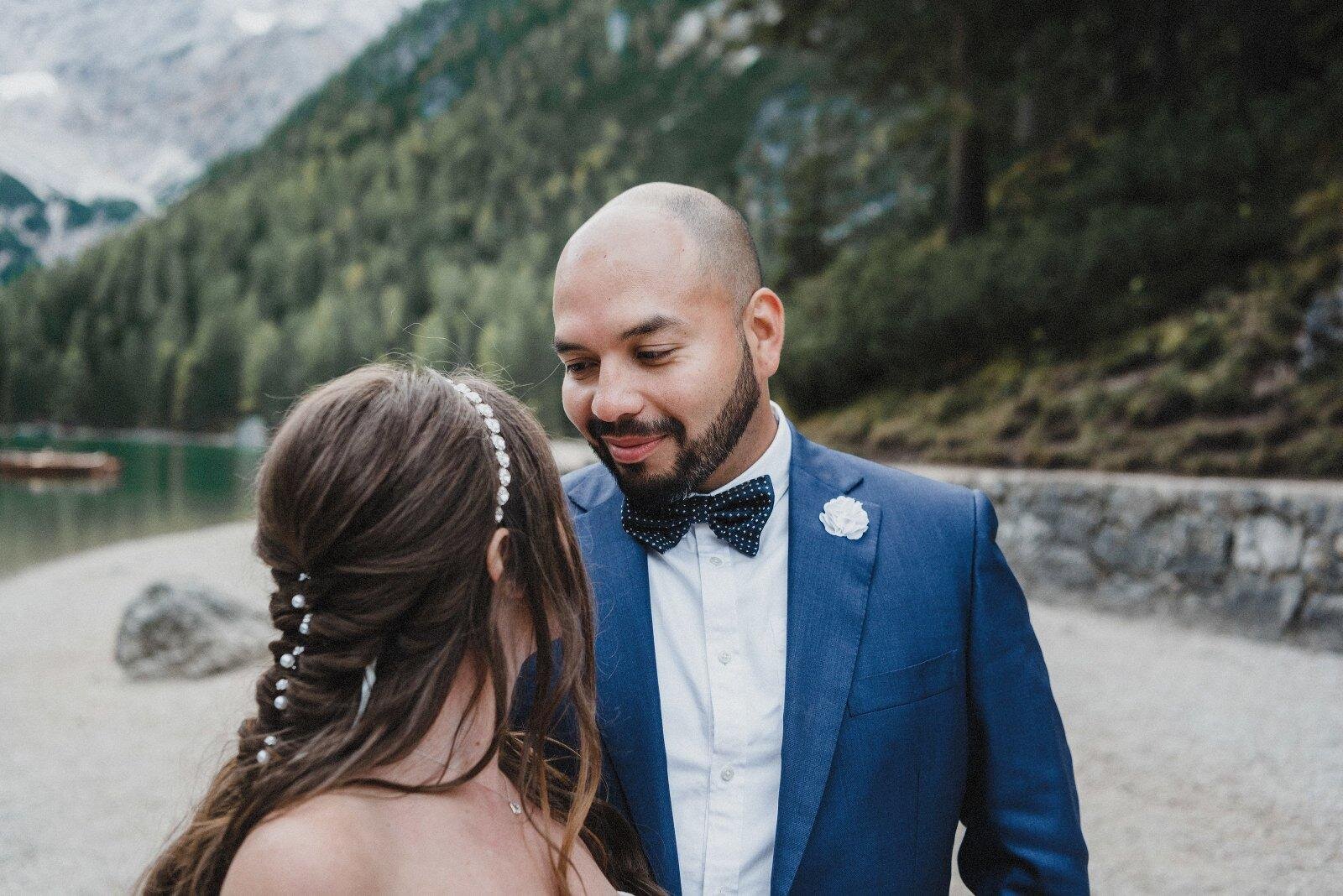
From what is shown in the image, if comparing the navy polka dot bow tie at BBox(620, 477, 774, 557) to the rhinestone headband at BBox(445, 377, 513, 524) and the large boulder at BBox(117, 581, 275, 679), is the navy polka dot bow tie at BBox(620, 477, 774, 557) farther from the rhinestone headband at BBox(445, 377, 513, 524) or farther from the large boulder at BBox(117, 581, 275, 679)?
the large boulder at BBox(117, 581, 275, 679)

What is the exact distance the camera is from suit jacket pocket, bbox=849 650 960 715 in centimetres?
184

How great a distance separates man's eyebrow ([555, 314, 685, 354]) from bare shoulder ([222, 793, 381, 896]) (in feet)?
3.24

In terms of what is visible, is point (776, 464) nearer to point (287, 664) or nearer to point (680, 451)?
point (680, 451)

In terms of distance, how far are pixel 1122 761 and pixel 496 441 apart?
5.39 m

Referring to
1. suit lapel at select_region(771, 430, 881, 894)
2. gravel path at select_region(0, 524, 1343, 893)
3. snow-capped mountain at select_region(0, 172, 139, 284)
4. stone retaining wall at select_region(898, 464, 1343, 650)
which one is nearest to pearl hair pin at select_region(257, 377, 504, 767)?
suit lapel at select_region(771, 430, 881, 894)

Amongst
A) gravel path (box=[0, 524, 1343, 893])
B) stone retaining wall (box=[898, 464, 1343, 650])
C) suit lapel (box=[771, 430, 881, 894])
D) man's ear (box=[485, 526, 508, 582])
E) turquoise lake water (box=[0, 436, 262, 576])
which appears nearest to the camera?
man's ear (box=[485, 526, 508, 582])

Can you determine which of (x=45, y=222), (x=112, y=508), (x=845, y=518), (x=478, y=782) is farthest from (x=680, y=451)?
(x=45, y=222)

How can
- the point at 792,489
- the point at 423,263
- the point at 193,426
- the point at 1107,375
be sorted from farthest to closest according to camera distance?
1. the point at 423,263
2. the point at 193,426
3. the point at 1107,375
4. the point at 792,489

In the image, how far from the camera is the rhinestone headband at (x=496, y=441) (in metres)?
1.48

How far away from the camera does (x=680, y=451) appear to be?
200 cm

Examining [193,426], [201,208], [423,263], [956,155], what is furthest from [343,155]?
[956,155]

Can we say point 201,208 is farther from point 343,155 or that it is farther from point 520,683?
point 520,683

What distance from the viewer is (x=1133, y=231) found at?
1020cm

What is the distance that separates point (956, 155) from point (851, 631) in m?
12.6
